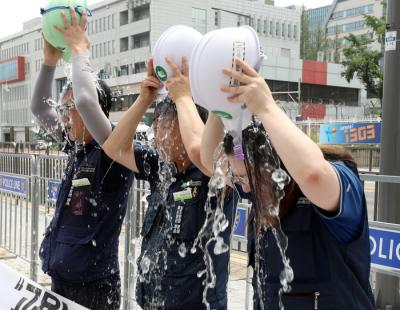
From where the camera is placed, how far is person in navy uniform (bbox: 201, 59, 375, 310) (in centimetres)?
163

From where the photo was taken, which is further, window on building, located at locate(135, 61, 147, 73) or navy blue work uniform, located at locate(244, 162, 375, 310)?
window on building, located at locate(135, 61, 147, 73)

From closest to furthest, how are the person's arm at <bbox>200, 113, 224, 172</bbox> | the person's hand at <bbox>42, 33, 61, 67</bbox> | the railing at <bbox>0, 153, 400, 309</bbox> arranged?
the person's arm at <bbox>200, 113, 224, 172</bbox>
the person's hand at <bbox>42, 33, 61, 67</bbox>
the railing at <bbox>0, 153, 400, 309</bbox>

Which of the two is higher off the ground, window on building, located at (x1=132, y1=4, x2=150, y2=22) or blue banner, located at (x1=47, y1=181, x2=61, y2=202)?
window on building, located at (x1=132, y1=4, x2=150, y2=22)

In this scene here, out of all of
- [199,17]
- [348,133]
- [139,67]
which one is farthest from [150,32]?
[348,133]

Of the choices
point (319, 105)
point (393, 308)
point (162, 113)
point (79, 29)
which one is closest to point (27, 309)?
point (162, 113)

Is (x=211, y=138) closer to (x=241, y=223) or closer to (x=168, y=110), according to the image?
(x=168, y=110)

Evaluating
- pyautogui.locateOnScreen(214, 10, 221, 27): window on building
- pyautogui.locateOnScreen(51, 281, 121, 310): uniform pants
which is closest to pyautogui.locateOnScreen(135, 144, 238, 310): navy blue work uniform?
pyautogui.locateOnScreen(51, 281, 121, 310): uniform pants

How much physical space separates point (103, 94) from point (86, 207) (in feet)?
2.48

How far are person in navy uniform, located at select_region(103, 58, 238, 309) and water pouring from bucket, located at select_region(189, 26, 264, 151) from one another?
23.3 inches

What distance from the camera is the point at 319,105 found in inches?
2454

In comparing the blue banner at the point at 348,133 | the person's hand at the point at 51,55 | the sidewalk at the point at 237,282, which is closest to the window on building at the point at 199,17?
the blue banner at the point at 348,133

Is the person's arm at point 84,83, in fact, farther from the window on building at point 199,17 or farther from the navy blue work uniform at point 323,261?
the window on building at point 199,17

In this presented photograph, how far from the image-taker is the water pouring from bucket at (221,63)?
1.71 meters

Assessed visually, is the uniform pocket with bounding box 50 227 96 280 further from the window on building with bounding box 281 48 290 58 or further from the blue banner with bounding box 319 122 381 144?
the window on building with bounding box 281 48 290 58
